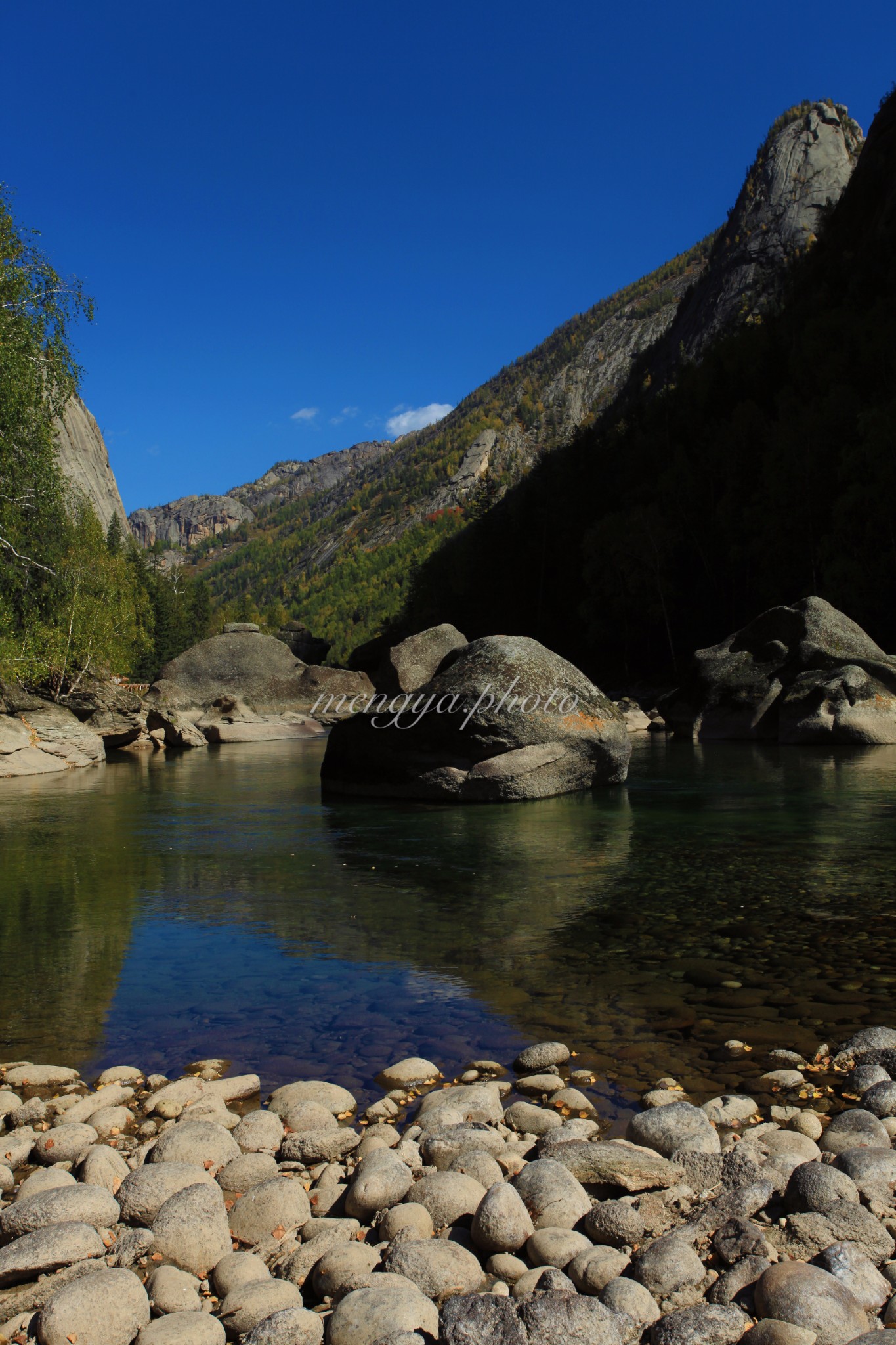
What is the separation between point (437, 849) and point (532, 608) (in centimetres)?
5035

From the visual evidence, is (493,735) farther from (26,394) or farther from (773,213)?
(773,213)

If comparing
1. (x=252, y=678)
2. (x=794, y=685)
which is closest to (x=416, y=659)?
(x=794, y=685)

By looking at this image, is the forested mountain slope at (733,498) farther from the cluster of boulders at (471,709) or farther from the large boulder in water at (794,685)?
the cluster of boulders at (471,709)

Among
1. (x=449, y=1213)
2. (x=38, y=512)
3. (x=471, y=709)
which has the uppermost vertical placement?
(x=38, y=512)

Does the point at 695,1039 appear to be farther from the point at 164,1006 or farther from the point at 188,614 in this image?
the point at 188,614

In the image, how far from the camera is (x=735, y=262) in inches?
4092

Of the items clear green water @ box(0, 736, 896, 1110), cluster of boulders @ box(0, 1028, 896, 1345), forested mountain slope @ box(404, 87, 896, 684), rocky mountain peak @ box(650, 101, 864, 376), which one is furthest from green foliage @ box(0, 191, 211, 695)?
rocky mountain peak @ box(650, 101, 864, 376)

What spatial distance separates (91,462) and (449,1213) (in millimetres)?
102578

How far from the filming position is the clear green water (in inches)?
188

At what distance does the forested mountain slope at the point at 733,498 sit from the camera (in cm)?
3297

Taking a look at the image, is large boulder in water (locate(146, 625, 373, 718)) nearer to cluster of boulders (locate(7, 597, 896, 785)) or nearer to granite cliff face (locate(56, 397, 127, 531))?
cluster of boulders (locate(7, 597, 896, 785))

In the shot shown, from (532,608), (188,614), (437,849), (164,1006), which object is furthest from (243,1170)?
(188,614)

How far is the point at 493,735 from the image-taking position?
44.3 feet

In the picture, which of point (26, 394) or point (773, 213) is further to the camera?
point (773, 213)
